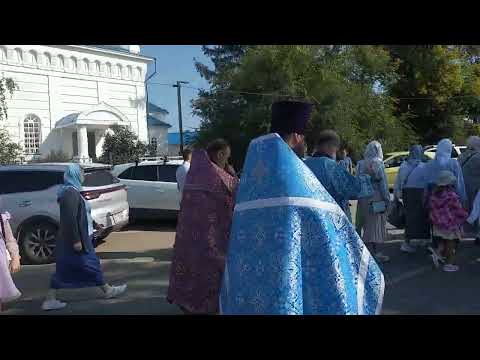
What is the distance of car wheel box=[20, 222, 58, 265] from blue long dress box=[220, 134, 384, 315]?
648 cm

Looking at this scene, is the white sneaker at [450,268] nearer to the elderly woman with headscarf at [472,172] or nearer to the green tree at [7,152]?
the elderly woman with headscarf at [472,172]

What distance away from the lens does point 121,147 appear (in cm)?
2873

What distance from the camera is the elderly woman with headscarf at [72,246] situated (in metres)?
5.70

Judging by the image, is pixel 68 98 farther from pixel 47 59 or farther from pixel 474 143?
pixel 474 143

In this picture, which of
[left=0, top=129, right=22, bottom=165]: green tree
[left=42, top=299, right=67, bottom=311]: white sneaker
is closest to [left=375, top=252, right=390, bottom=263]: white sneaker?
[left=42, top=299, right=67, bottom=311]: white sneaker

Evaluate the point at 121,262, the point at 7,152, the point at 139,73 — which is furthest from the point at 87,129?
the point at 121,262

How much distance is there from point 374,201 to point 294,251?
199 inches

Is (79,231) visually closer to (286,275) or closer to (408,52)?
(286,275)

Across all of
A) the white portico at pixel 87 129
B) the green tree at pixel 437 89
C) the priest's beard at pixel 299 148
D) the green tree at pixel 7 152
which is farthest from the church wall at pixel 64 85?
the priest's beard at pixel 299 148

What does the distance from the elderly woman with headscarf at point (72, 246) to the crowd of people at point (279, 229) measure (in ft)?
0.04

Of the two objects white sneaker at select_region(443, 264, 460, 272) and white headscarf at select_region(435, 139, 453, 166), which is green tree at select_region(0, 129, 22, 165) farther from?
white sneaker at select_region(443, 264, 460, 272)

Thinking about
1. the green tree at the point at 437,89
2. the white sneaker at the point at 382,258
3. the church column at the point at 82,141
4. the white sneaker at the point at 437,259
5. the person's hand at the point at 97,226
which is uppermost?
the green tree at the point at 437,89
